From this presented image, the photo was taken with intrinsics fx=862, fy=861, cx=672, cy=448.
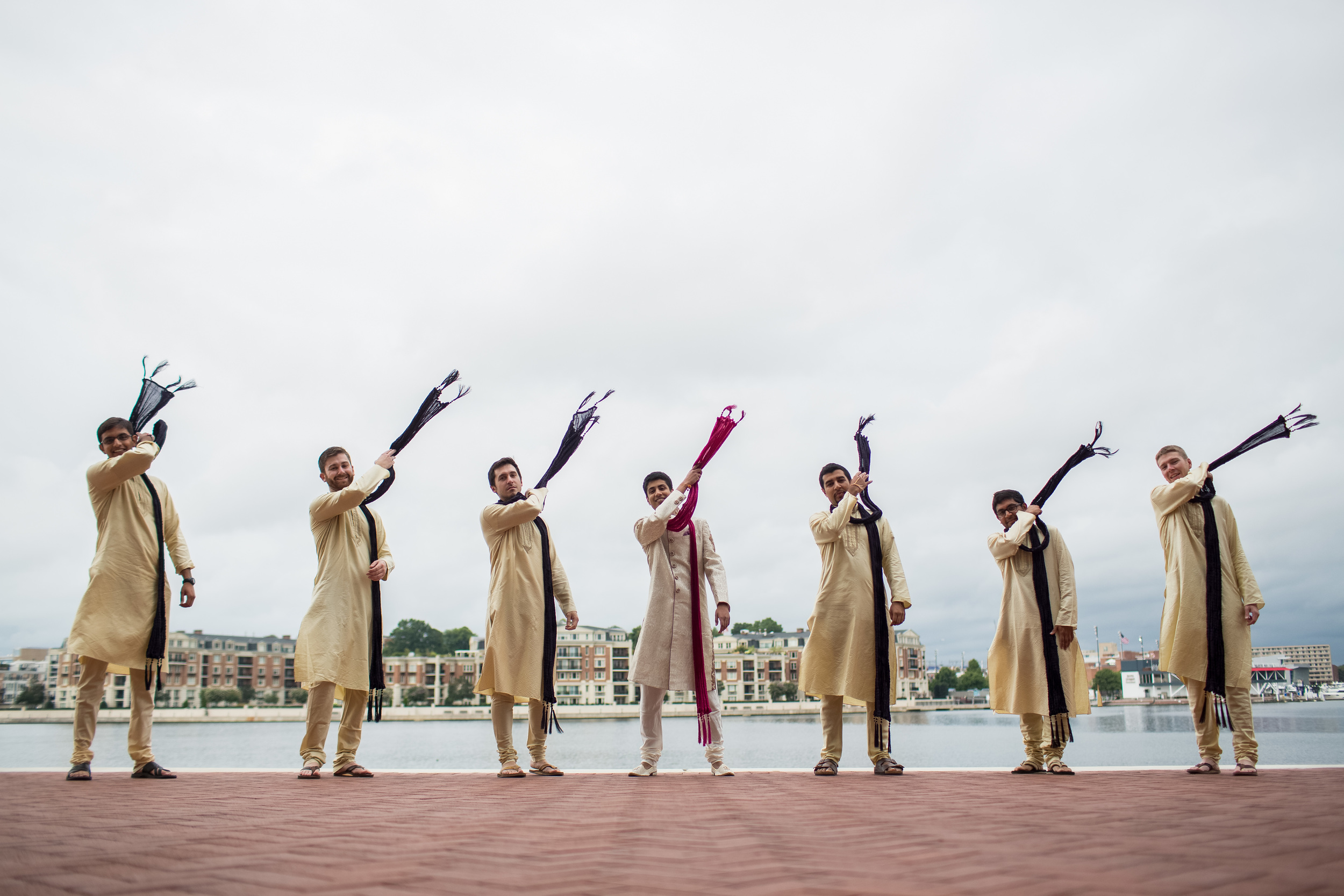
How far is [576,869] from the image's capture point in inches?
90.1

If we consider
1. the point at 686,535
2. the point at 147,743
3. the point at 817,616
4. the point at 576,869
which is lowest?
the point at 147,743

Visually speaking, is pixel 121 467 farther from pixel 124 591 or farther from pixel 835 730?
pixel 835 730

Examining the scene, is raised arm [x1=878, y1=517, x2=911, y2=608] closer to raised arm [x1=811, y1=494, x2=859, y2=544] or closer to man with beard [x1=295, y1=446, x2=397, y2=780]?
raised arm [x1=811, y1=494, x2=859, y2=544]

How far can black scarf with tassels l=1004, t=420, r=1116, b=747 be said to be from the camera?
6.29 metres

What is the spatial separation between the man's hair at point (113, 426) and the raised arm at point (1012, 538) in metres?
6.56

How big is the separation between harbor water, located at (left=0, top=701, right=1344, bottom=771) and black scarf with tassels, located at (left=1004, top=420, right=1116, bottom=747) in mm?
8257

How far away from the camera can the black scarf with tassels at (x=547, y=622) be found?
6.34 metres

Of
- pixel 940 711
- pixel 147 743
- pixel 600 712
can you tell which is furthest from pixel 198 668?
pixel 147 743

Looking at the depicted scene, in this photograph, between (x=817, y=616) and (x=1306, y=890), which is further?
(x=817, y=616)

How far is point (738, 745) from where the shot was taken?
43562mm

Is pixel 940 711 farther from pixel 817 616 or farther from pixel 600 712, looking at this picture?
pixel 817 616

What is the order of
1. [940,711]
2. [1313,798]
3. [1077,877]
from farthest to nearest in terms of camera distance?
[940,711] < [1313,798] < [1077,877]

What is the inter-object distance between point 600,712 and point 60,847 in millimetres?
94133

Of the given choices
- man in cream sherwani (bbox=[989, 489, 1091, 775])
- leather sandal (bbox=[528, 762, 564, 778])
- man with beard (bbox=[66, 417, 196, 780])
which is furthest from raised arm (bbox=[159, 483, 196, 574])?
man in cream sherwani (bbox=[989, 489, 1091, 775])
